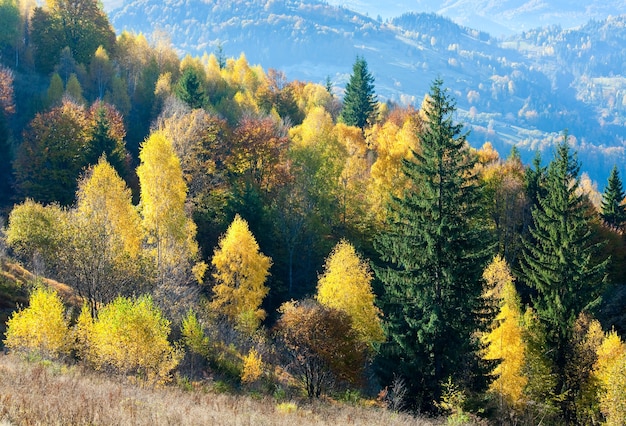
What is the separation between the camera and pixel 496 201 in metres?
56.2

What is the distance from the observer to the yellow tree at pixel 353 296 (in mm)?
34469

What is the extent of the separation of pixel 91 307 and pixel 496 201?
40.0 metres

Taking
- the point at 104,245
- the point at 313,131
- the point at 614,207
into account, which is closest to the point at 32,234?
the point at 104,245

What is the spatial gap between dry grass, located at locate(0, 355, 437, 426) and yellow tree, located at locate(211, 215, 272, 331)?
19866mm

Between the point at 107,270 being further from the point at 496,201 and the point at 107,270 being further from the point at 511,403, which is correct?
the point at 496,201

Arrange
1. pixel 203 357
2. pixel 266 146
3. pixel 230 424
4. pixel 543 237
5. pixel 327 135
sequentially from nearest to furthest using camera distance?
pixel 230 424 < pixel 203 357 < pixel 543 237 < pixel 266 146 < pixel 327 135

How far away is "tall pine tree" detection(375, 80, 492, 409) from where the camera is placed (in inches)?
1092

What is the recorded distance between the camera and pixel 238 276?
40219 millimetres

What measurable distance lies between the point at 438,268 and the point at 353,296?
8021 mm

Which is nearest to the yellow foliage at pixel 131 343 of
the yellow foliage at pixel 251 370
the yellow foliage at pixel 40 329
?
the yellow foliage at pixel 40 329

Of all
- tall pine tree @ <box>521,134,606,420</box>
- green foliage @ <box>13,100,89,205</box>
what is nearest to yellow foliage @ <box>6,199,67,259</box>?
green foliage @ <box>13,100,89,205</box>

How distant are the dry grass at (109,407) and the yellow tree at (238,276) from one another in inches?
782

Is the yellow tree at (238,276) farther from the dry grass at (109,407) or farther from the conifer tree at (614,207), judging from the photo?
the conifer tree at (614,207)

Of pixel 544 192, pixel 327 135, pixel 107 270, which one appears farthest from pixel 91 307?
pixel 544 192
